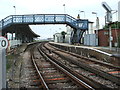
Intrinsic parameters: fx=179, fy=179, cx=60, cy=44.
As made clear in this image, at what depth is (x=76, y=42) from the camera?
97.7 ft

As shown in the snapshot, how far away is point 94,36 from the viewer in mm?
26344

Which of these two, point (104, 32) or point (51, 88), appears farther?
point (104, 32)

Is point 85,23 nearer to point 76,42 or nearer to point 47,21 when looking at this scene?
point 76,42

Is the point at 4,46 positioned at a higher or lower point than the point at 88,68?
higher

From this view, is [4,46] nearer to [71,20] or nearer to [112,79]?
[112,79]

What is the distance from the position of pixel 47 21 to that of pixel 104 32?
8579 millimetres

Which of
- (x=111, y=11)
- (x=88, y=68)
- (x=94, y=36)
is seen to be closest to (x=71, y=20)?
(x=94, y=36)

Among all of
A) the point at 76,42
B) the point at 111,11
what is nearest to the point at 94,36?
the point at 76,42

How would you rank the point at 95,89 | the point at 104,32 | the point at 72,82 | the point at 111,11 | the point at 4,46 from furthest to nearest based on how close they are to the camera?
the point at 104,32 < the point at 111,11 < the point at 72,82 < the point at 95,89 < the point at 4,46

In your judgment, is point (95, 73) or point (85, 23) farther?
point (85, 23)

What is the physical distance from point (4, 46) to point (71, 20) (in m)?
22.8

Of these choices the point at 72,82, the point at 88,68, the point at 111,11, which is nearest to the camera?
the point at 72,82

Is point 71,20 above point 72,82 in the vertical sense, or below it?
above

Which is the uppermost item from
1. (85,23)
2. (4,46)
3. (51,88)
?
(85,23)
